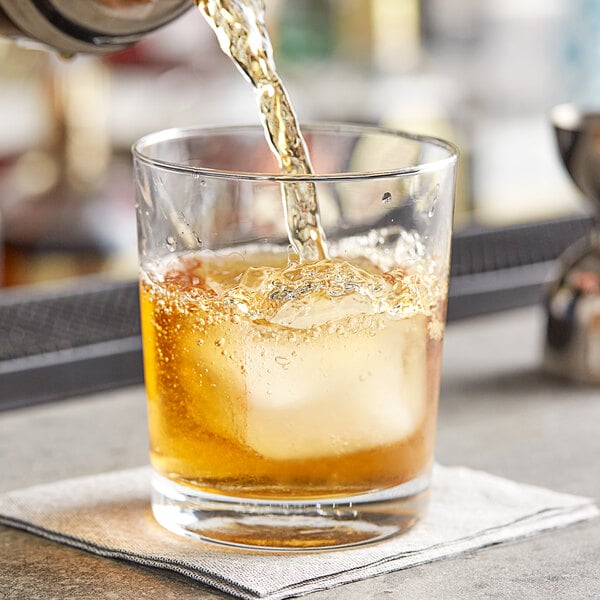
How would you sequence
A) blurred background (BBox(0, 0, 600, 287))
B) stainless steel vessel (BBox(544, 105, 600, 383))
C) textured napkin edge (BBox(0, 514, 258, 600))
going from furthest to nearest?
blurred background (BBox(0, 0, 600, 287)) → stainless steel vessel (BBox(544, 105, 600, 383)) → textured napkin edge (BBox(0, 514, 258, 600))

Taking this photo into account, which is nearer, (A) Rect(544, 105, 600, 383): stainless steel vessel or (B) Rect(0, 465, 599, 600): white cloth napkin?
(B) Rect(0, 465, 599, 600): white cloth napkin

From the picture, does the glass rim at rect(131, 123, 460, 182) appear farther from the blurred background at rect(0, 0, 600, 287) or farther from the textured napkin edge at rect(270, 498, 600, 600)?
the blurred background at rect(0, 0, 600, 287)

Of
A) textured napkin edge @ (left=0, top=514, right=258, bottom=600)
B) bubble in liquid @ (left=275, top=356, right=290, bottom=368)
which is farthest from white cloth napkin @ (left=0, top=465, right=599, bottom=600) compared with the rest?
bubble in liquid @ (left=275, top=356, right=290, bottom=368)

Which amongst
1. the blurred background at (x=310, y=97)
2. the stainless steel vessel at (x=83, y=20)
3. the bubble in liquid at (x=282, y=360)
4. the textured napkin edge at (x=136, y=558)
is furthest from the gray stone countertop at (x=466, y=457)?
the blurred background at (x=310, y=97)

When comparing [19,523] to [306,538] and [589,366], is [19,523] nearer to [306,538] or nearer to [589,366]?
[306,538]

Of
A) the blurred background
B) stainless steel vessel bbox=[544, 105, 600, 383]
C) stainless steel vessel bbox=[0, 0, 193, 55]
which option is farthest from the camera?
the blurred background

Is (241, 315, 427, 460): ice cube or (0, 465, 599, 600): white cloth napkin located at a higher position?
(241, 315, 427, 460): ice cube
